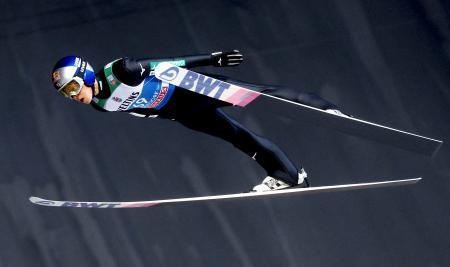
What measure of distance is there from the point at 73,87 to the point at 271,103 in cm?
97

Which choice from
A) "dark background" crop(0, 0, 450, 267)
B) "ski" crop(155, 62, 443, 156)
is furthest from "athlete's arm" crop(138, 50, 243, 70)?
"dark background" crop(0, 0, 450, 267)

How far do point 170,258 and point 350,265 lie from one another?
1096 mm

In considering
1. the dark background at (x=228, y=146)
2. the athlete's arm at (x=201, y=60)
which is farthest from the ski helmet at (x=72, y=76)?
the dark background at (x=228, y=146)

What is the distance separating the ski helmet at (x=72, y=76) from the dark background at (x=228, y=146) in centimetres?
156

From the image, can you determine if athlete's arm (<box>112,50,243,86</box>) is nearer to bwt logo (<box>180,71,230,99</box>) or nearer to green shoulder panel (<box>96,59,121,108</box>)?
green shoulder panel (<box>96,59,121,108</box>)

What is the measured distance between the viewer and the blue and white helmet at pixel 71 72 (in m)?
4.46

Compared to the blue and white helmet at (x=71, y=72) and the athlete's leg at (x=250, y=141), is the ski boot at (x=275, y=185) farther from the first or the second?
the blue and white helmet at (x=71, y=72)

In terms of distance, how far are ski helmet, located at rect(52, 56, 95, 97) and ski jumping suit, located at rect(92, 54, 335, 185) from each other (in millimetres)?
101

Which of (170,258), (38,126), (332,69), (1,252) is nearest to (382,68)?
(332,69)

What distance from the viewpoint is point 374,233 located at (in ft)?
18.9

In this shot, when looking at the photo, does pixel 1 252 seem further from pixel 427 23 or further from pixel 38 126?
pixel 427 23

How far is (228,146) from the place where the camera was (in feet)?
19.8

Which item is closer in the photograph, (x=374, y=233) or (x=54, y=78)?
(x=54, y=78)

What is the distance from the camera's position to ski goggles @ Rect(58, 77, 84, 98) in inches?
176
